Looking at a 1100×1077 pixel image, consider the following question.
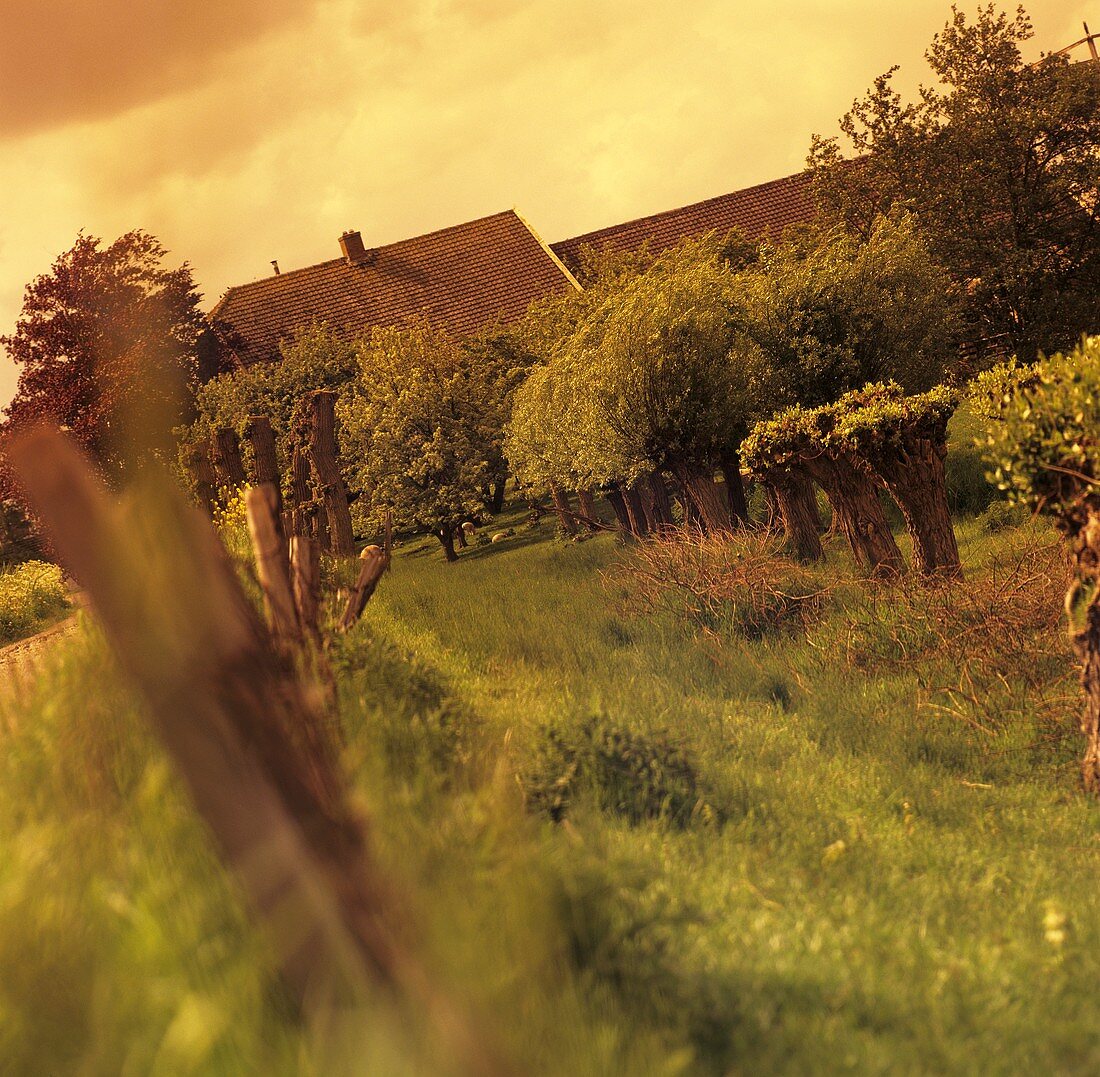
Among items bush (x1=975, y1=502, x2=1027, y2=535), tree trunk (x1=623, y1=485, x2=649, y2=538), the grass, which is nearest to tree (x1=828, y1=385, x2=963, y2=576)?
the grass

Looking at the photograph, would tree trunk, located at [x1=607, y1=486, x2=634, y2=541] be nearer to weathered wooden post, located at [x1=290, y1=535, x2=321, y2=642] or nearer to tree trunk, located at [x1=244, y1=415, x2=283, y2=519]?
tree trunk, located at [x1=244, y1=415, x2=283, y2=519]

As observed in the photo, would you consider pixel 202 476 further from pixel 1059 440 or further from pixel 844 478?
pixel 1059 440

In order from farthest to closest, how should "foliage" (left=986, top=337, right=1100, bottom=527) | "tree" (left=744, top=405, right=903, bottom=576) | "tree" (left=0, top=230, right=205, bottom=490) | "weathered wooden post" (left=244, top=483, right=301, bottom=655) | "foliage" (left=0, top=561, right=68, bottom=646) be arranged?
"tree" (left=0, top=230, right=205, bottom=490), "foliage" (left=0, top=561, right=68, bottom=646), "tree" (left=744, top=405, right=903, bottom=576), "foliage" (left=986, top=337, right=1100, bottom=527), "weathered wooden post" (left=244, top=483, right=301, bottom=655)

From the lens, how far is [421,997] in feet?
11.7

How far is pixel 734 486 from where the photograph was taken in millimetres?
21719

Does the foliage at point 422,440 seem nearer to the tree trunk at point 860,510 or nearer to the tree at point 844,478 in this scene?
the tree at point 844,478

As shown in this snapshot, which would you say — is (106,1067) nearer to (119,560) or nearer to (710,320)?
(119,560)

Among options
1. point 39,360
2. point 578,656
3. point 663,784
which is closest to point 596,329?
point 578,656

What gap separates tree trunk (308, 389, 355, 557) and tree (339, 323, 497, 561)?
5.20 meters

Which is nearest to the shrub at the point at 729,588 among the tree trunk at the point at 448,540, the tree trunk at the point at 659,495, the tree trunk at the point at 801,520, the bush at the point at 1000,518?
the tree trunk at the point at 801,520

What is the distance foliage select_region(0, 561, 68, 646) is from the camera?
24.8 m

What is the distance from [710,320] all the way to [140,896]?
16.4 m

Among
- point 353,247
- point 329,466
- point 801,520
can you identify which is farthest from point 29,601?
point 353,247

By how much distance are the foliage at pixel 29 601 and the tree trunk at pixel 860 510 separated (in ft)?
58.2
